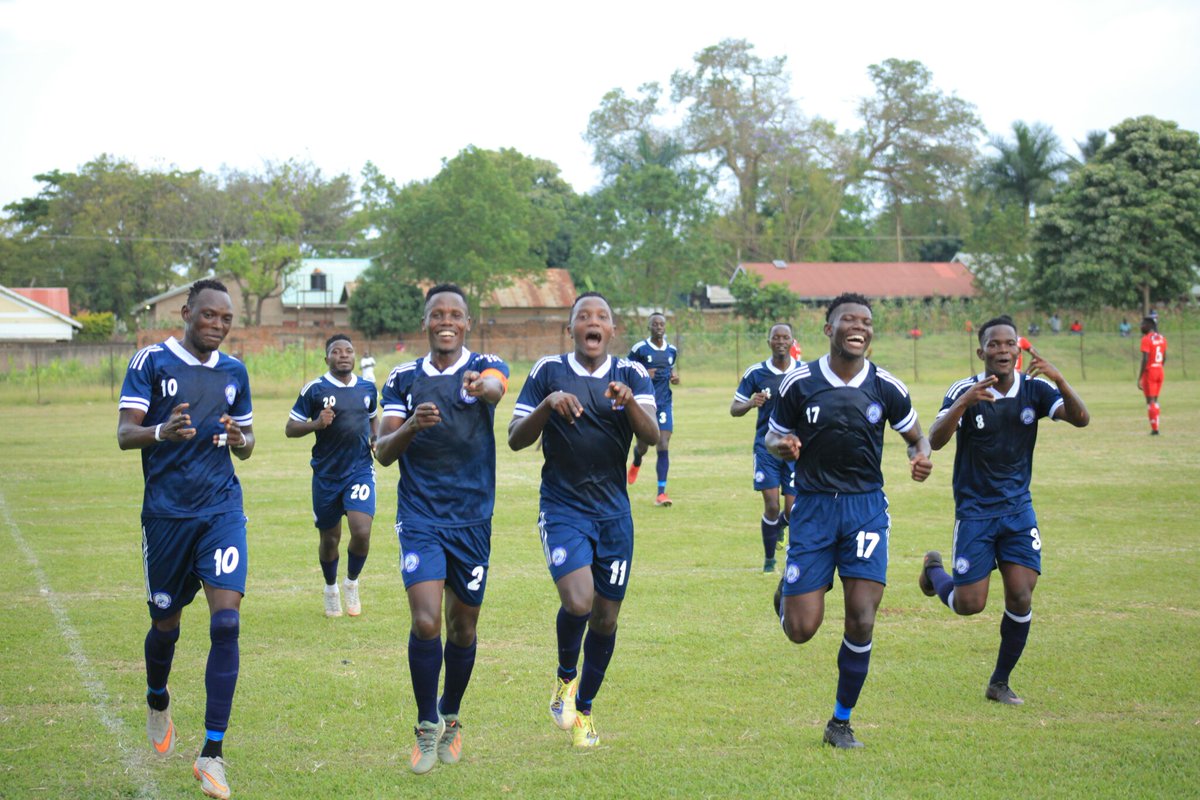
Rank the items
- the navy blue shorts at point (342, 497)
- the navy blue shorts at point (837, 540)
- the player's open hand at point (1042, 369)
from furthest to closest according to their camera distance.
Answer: the navy blue shorts at point (342, 497) → the player's open hand at point (1042, 369) → the navy blue shorts at point (837, 540)

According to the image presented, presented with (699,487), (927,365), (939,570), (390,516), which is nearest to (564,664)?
(939,570)

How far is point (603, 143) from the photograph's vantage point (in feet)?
258

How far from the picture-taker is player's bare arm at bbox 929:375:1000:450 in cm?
718

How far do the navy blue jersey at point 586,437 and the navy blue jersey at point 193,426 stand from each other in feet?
5.53

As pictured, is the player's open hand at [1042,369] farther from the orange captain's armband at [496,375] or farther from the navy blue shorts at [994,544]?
the orange captain's armband at [496,375]

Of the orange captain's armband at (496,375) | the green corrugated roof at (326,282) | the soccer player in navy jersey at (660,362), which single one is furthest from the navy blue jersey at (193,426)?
the green corrugated roof at (326,282)

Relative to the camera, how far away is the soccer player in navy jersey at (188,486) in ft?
20.4

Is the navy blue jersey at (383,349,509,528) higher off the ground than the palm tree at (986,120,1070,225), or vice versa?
the palm tree at (986,120,1070,225)

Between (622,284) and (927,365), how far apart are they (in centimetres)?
1721

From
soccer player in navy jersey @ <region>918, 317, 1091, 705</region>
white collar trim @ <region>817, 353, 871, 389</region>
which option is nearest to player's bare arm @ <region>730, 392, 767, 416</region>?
soccer player in navy jersey @ <region>918, 317, 1091, 705</region>

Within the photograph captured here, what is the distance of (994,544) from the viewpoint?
24.5ft

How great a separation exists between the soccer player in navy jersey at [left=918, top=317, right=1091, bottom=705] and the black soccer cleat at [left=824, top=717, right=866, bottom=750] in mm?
1378

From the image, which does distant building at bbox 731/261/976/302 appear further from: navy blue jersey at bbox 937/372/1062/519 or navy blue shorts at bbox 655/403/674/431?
navy blue jersey at bbox 937/372/1062/519

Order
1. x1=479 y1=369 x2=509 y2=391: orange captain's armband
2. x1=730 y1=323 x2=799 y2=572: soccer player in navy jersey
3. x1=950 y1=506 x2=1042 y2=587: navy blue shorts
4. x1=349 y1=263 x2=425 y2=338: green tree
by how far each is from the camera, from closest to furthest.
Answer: x1=479 y1=369 x2=509 y2=391: orange captain's armband, x1=950 y1=506 x2=1042 y2=587: navy blue shorts, x1=730 y1=323 x2=799 y2=572: soccer player in navy jersey, x1=349 y1=263 x2=425 y2=338: green tree
